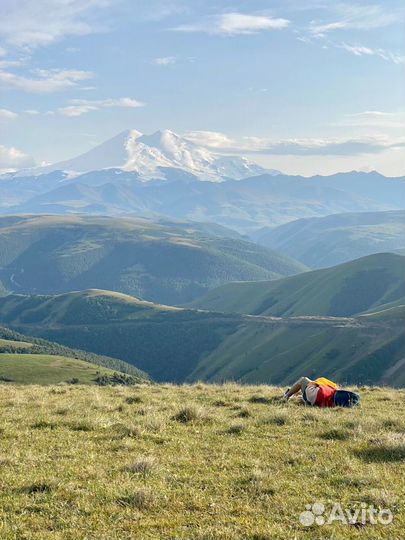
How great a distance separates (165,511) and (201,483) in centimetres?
178

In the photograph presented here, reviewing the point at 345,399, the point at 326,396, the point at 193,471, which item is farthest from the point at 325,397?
the point at 193,471

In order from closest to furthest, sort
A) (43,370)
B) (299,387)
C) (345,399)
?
1. (345,399)
2. (299,387)
3. (43,370)

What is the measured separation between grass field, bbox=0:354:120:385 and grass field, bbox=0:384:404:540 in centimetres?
14009

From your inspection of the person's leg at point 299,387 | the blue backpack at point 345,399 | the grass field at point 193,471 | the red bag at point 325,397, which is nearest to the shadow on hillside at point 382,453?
the grass field at point 193,471

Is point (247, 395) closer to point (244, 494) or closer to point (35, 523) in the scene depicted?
point (244, 494)

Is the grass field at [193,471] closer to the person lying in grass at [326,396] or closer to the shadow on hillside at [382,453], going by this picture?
the shadow on hillside at [382,453]

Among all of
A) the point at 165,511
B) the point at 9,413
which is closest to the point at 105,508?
the point at 165,511

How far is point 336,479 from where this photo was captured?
12.2 metres

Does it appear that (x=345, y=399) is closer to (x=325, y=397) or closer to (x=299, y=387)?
(x=325, y=397)

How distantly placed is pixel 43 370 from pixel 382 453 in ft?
571

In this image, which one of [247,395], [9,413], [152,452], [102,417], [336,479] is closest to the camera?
[336,479]

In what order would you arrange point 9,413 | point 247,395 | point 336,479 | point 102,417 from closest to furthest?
point 336,479
point 102,417
point 9,413
point 247,395

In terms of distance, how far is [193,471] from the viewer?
12.9m

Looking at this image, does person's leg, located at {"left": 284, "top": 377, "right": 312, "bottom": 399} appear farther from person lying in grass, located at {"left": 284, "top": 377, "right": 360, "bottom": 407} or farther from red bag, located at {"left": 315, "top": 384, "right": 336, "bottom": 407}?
red bag, located at {"left": 315, "top": 384, "right": 336, "bottom": 407}
